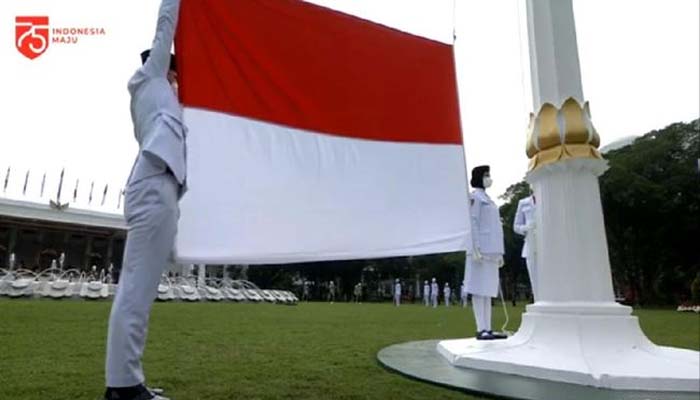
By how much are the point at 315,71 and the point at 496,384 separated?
2.15m

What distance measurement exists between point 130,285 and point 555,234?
264cm

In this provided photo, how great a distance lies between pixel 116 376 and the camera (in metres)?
2.19

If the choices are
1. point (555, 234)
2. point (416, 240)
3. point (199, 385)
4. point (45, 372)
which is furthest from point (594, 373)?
point (45, 372)

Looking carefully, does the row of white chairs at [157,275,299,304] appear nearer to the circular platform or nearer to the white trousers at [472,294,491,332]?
Result: the white trousers at [472,294,491,332]

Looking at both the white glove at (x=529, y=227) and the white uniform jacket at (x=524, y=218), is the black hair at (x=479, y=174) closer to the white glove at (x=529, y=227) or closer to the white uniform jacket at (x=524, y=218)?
the white glove at (x=529, y=227)

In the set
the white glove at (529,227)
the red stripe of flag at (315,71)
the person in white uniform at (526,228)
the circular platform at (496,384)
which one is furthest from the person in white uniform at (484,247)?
the red stripe of flag at (315,71)

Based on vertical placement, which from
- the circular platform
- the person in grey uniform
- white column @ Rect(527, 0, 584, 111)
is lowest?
the circular platform

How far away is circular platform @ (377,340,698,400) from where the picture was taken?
107 inches

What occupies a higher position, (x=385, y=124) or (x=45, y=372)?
(x=385, y=124)

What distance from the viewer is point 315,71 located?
3361mm

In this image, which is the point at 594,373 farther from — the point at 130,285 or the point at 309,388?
the point at 130,285

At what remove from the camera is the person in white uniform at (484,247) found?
18.4 feet

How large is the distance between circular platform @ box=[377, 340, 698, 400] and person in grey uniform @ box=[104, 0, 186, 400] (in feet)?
5.56

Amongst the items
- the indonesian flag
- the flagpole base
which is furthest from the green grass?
the indonesian flag
